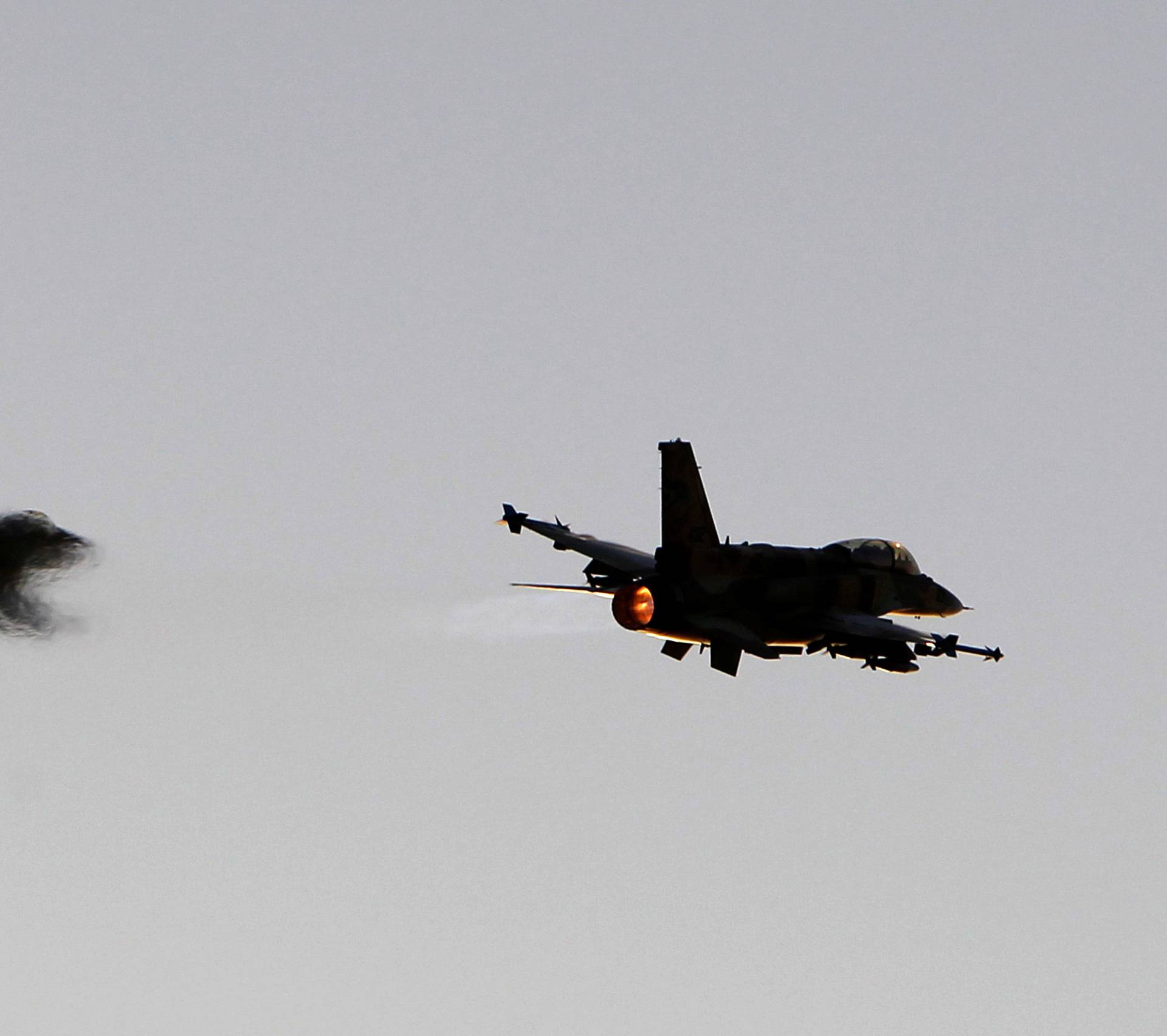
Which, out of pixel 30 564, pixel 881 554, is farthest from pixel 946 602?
pixel 30 564

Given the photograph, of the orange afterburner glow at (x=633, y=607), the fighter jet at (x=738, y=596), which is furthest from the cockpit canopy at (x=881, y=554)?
the orange afterburner glow at (x=633, y=607)

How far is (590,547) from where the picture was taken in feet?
225

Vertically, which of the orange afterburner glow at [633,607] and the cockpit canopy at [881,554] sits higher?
the cockpit canopy at [881,554]

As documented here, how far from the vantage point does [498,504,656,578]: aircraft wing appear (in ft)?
216

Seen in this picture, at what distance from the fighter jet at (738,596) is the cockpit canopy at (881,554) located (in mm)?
335

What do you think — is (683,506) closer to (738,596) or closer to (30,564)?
(738,596)

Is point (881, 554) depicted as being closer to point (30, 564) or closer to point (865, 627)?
point (865, 627)

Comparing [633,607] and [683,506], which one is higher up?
[683,506]

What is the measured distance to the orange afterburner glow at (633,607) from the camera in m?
61.5

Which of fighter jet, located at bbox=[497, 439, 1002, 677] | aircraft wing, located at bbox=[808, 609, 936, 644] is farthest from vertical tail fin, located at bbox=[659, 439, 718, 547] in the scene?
aircraft wing, located at bbox=[808, 609, 936, 644]

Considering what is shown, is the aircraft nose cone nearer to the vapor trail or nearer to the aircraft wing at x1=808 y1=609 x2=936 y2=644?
the aircraft wing at x1=808 y1=609 x2=936 y2=644

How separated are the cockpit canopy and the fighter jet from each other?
335mm

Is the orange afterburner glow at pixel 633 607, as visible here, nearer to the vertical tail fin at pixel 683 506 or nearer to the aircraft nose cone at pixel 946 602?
the vertical tail fin at pixel 683 506

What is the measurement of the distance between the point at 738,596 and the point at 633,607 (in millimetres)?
2862
